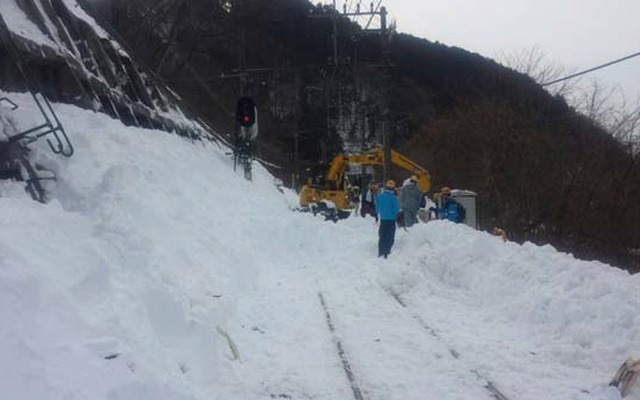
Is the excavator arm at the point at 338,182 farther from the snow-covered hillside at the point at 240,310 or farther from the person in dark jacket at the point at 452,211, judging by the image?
the snow-covered hillside at the point at 240,310

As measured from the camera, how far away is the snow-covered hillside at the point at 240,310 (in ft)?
18.7

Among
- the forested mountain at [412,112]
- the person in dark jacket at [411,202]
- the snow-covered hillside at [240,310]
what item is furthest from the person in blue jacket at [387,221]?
the forested mountain at [412,112]

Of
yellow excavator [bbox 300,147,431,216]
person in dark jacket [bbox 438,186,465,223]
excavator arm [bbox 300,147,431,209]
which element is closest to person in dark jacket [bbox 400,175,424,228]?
person in dark jacket [bbox 438,186,465,223]

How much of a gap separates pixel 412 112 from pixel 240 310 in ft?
249

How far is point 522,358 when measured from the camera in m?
8.16

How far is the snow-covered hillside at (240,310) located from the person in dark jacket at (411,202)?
4.96 meters

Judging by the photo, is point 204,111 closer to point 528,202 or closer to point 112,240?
point 528,202

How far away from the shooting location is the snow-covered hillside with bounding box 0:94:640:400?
18.7 ft

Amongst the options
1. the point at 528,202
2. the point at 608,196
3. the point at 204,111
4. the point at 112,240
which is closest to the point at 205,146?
the point at 528,202

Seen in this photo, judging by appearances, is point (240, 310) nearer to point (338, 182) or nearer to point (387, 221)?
point (387, 221)

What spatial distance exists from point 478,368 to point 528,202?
2394cm

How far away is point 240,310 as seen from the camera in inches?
407

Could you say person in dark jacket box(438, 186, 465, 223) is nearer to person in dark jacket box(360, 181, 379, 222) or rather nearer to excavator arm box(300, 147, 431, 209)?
person in dark jacket box(360, 181, 379, 222)

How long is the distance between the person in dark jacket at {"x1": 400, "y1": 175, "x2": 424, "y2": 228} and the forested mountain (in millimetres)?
9507
